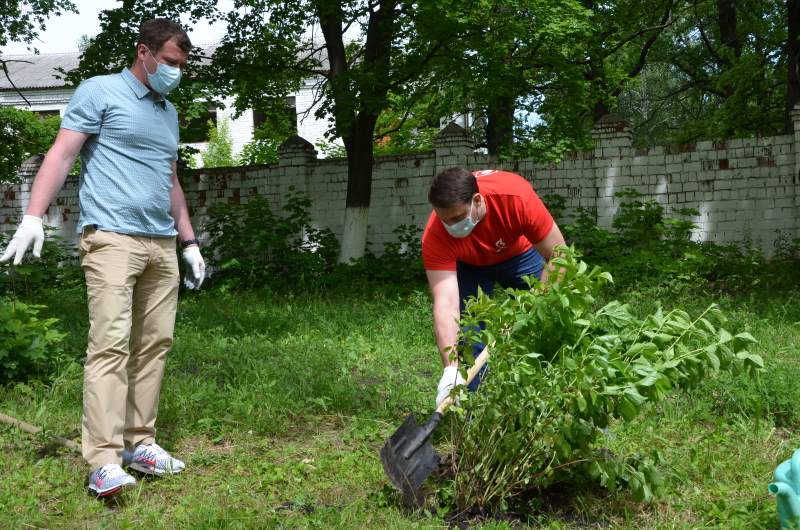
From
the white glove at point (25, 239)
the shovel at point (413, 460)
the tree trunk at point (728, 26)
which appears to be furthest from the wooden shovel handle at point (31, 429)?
the tree trunk at point (728, 26)

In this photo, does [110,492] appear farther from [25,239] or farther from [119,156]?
[119,156]

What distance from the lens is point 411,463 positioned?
304 centimetres

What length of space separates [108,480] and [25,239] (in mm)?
1095

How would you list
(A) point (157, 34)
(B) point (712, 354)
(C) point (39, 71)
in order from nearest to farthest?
(B) point (712, 354), (A) point (157, 34), (C) point (39, 71)

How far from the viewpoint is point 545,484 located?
288cm

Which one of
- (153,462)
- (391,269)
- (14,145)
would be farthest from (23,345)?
(14,145)

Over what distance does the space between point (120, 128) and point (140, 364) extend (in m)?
1.11

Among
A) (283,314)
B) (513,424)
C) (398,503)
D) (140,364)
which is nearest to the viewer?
(513,424)

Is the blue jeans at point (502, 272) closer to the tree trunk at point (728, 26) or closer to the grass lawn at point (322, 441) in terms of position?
the grass lawn at point (322, 441)

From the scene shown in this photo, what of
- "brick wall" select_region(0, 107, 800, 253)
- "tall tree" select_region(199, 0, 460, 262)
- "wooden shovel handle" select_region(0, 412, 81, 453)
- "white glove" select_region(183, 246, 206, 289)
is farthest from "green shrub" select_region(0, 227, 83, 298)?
"white glove" select_region(183, 246, 206, 289)

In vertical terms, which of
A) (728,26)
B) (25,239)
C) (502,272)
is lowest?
(502,272)

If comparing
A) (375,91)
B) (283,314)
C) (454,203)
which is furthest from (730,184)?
(454,203)

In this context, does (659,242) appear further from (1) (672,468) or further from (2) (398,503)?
(2) (398,503)

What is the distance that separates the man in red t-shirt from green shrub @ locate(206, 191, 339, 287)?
24.3 feet
